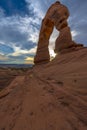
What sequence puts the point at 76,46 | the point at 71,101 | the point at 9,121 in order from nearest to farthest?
1. the point at 71,101
2. the point at 9,121
3. the point at 76,46

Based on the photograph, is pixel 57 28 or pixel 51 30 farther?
pixel 51 30

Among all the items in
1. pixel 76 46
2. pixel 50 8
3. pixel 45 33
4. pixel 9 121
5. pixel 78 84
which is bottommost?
pixel 9 121

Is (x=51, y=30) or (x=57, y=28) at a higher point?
(x=51, y=30)

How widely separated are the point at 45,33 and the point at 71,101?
579 inches

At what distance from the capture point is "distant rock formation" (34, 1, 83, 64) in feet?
46.2

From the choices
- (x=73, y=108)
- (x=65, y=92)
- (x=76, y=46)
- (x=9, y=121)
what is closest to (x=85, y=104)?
(x=73, y=108)

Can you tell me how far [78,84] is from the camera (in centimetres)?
572

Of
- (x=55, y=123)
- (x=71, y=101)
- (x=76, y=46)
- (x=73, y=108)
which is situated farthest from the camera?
(x=76, y=46)

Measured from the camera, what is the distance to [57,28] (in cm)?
1570

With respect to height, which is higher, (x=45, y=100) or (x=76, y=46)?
(x=76, y=46)

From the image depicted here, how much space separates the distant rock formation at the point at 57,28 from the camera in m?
14.1

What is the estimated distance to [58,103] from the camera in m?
4.71

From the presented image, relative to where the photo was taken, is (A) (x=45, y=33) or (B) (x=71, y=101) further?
(A) (x=45, y=33)

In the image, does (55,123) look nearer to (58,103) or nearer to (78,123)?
(78,123)
